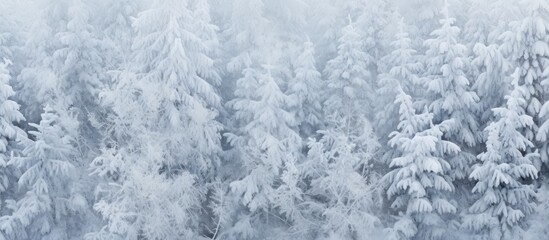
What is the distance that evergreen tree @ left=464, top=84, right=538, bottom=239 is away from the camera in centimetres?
1988

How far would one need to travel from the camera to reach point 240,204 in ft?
75.5

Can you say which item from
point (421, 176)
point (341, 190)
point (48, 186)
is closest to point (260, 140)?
point (341, 190)

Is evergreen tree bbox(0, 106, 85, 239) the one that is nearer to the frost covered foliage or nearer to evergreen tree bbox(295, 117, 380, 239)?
the frost covered foliage

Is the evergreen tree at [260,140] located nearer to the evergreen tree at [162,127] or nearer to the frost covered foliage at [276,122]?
the frost covered foliage at [276,122]

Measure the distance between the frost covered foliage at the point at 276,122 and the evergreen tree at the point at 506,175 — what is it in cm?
7

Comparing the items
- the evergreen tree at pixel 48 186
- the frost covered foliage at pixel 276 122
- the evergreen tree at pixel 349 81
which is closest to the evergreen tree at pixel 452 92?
the frost covered foliage at pixel 276 122

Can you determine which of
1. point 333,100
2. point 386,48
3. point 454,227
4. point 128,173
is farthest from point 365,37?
point 128,173

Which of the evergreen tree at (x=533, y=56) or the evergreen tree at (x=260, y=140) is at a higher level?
the evergreen tree at (x=533, y=56)

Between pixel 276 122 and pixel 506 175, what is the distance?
9031 mm

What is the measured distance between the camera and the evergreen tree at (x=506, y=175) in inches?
782

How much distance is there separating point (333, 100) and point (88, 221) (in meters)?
12.0

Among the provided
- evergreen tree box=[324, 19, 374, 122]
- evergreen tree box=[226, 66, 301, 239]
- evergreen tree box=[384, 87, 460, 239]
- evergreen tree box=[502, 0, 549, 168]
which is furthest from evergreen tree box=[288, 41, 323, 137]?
evergreen tree box=[502, 0, 549, 168]

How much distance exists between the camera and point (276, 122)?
2202cm

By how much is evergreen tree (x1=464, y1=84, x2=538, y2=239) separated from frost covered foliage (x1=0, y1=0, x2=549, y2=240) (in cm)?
7
